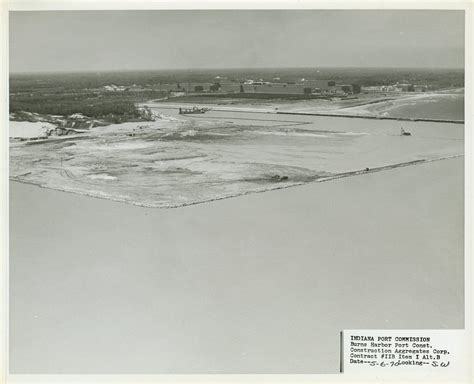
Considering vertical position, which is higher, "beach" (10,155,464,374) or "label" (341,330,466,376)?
"beach" (10,155,464,374)

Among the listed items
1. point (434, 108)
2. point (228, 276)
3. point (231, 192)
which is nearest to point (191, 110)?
point (231, 192)

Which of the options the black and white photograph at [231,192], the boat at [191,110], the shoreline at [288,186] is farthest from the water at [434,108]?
the boat at [191,110]

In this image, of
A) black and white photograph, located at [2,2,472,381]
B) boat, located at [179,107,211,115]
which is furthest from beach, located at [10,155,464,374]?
boat, located at [179,107,211,115]

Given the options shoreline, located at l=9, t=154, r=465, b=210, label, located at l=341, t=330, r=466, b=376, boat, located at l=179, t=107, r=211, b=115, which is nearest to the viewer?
label, located at l=341, t=330, r=466, b=376

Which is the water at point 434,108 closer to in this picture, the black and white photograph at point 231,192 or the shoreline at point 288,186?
the black and white photograph at point 231,192

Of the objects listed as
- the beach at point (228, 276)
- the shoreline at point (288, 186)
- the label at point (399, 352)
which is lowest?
the label at point (399, 352)

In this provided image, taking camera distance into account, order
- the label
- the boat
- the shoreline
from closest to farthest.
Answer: the label < the shoreline < the boat

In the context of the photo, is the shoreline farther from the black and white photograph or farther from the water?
the water
